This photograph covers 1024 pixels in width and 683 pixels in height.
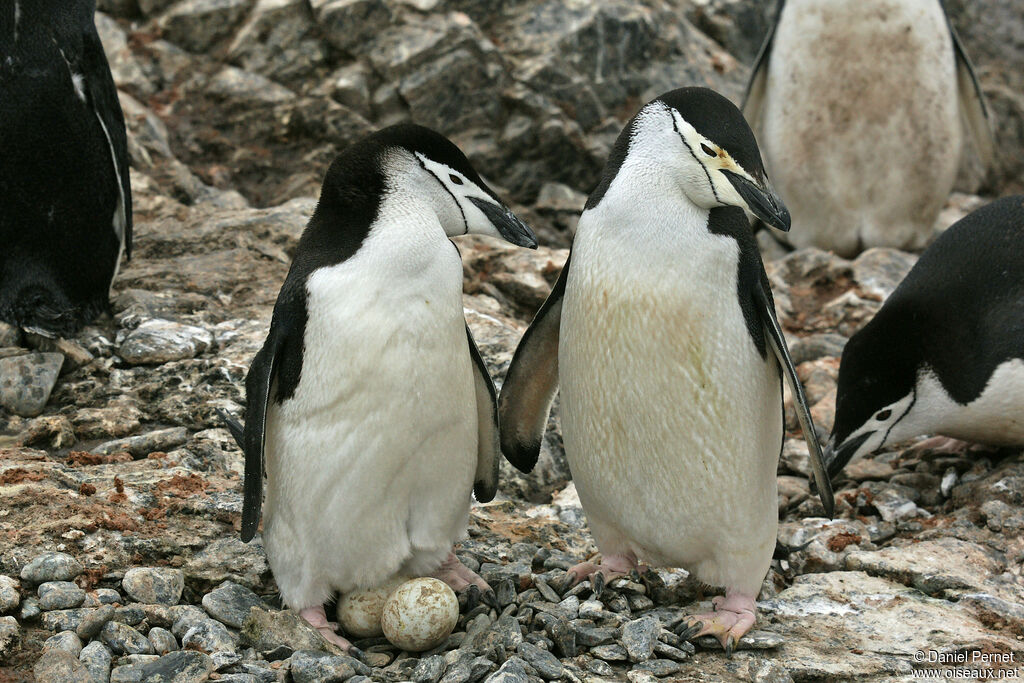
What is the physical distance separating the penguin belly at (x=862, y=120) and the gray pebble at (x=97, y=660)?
542 cm

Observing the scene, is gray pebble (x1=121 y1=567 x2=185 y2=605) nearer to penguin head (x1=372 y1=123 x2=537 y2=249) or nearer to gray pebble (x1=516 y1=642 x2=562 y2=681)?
gray pebble (x1=516 y1=642 x2=562 y2=681)

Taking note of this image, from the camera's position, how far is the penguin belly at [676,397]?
306 cm

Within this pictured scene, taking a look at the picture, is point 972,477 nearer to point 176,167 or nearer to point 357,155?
point 357,155

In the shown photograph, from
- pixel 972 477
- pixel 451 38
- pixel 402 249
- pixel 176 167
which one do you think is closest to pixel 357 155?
pixel 402 249

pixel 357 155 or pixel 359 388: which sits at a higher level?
pixel 357 155

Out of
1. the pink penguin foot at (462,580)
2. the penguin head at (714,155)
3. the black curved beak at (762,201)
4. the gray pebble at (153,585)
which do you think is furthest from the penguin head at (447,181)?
the gray pebble at (153,585)

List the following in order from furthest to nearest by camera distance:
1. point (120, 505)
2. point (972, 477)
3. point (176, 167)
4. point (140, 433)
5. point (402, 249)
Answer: point (176, 167) < point (972, 477) < point (140, 433) < point (120, 505) < point (402, 249)

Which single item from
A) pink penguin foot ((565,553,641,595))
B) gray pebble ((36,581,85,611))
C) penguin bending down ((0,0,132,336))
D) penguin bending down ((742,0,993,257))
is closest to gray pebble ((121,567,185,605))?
gray pebble ((36,581,85,611))

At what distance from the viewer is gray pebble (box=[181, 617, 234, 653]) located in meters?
2.73

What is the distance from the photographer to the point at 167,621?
9.18 feet

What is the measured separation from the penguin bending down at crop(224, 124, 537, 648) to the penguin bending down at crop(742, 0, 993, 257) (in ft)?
14.0

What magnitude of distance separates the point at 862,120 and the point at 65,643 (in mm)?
5664

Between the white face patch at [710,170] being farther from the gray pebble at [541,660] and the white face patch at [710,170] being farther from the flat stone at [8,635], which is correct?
the flat stone at [8,635]

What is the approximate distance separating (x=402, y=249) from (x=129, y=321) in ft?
6.26
